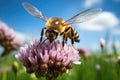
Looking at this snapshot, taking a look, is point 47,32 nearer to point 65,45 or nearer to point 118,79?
point 65,45

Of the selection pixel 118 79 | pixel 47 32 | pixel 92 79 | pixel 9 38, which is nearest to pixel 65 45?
pixel 47 32

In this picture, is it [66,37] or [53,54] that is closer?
[53,54]

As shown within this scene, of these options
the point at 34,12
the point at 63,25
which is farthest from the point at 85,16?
the point at 34,12

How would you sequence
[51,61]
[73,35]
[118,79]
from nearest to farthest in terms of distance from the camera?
1. [51,61]
2. [73,35]
3. [118,79]

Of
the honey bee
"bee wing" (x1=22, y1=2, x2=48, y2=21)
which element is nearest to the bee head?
the honey bee

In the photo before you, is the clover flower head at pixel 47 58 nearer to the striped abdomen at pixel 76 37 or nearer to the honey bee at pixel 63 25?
the honey bee at pixel 63 25

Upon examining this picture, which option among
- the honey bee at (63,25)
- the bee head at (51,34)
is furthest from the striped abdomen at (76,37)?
the bee head at (51,34)

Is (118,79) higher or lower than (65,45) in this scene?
lower
